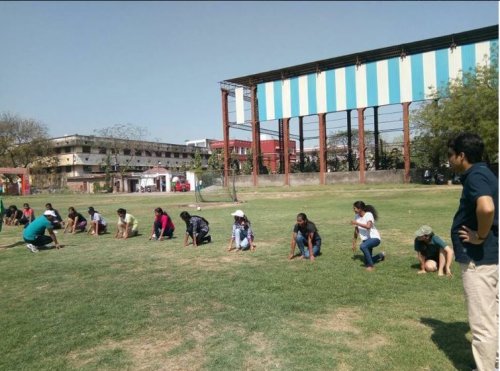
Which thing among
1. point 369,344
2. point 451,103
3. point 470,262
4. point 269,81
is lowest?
point 369,344

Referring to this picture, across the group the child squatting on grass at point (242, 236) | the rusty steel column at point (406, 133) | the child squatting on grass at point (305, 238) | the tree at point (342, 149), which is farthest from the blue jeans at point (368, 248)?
the tree at point (342, 149)

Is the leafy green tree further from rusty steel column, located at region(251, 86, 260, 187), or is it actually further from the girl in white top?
the girl in white top

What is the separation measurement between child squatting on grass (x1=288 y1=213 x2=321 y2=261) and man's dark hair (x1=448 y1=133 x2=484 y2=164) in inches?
230

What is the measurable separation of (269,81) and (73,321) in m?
44.2

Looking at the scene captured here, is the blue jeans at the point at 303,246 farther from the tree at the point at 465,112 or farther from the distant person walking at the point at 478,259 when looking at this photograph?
the tree at the point at 465,112

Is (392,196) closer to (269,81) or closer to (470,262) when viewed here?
(269,81)

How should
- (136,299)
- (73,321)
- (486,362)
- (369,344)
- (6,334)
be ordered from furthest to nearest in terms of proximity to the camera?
(136,299)
(73,321)
(6,334)
(369,344)
(486,362)

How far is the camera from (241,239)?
1126cm

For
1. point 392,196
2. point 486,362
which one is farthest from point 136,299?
point 392,196

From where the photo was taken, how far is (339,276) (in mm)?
7934

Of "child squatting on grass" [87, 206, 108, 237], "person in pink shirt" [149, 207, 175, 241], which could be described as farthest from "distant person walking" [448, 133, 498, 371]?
"child squatting on grass" [87, 206, 108, 237]

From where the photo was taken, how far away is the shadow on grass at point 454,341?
169 inches

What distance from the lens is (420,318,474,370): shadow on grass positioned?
4301mm

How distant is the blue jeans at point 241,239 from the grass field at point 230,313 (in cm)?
55
